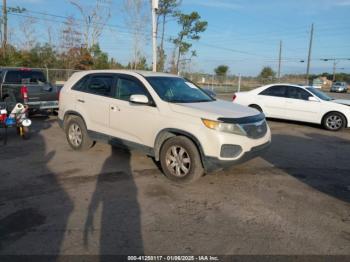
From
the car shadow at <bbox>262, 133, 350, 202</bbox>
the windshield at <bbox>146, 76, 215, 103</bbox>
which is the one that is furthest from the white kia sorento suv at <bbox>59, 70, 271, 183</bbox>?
the car shadow at <bbox>262, 133, 350, 202</bbox>

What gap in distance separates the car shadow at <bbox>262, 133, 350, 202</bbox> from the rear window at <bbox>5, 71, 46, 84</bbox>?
28.3ft

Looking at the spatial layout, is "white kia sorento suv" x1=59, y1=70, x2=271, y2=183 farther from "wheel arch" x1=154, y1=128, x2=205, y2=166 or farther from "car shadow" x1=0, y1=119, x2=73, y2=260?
"car shadow" x1=0, y1=119, x2=73, y2=260

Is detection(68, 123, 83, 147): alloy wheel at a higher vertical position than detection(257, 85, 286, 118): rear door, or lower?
lower

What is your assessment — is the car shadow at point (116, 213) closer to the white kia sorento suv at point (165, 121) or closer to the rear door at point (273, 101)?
the white kia sorento suv at point (165, 121)

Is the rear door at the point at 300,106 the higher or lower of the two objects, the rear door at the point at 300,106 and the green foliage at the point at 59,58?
the lower

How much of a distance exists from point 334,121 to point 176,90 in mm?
7509

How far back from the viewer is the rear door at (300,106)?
37.6 ft

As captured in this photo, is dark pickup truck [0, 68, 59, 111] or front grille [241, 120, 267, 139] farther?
dark pickup truck [0, 68, 59, 111]

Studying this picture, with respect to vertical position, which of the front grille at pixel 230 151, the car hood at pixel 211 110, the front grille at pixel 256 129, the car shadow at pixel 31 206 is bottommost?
the car shadow at pixel 31 206

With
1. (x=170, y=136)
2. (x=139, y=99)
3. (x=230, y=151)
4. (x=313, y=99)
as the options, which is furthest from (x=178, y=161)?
(x=313, y=99)

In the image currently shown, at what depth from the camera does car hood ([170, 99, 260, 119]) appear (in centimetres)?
510

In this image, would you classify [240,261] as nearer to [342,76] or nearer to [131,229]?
[131,229]

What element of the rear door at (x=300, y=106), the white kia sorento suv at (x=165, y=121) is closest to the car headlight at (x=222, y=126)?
the white kia sorento suv at (x=165, y=121)

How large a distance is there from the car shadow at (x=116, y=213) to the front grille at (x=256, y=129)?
202cm
